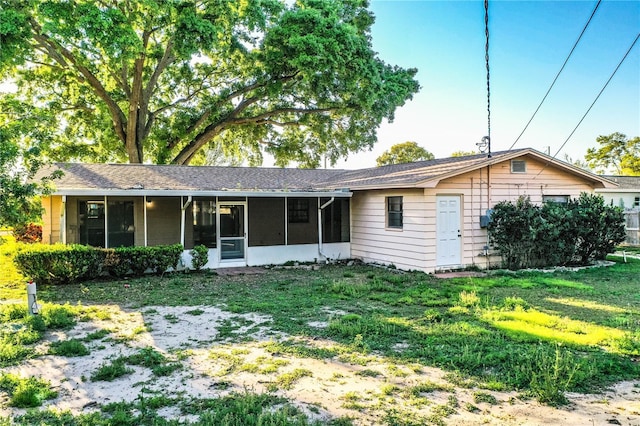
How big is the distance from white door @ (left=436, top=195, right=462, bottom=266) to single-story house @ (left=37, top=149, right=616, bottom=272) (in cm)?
3

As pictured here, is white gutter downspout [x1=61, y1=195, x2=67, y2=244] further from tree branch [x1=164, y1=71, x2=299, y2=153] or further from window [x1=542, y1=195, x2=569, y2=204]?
window [x1=542, y1=195, x2=569, y2=204]

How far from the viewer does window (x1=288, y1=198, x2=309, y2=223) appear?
13.9m

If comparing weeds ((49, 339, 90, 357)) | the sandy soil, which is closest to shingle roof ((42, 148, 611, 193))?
weeds ((49, 339, 90, 357))

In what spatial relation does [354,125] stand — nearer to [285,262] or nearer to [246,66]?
[246,66]

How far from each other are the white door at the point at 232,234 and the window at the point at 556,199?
29.6ft

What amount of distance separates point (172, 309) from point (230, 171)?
28.0ft

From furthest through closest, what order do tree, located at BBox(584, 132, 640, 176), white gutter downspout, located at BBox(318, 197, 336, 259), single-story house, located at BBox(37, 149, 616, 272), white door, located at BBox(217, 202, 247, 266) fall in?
tree, located at BBox(584, 132, 640, 176), white gutter downspout, located at BBox(318, 197, 336, 259), white door, located at BBox(217, 202, 247, 266), single-story house, located at BBox(37, 149, 616, 272)

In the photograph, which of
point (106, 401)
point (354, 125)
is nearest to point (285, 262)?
point (106, 401)

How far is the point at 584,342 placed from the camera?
545 centimetres

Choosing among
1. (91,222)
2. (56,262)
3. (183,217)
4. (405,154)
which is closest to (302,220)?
(183,217)

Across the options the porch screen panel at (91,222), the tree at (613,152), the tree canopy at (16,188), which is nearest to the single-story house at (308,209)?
the porch screen panel at (91,222)

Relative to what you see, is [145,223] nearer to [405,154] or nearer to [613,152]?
[405,154]

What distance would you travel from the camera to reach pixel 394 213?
40.8ft

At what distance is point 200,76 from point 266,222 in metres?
11.4
